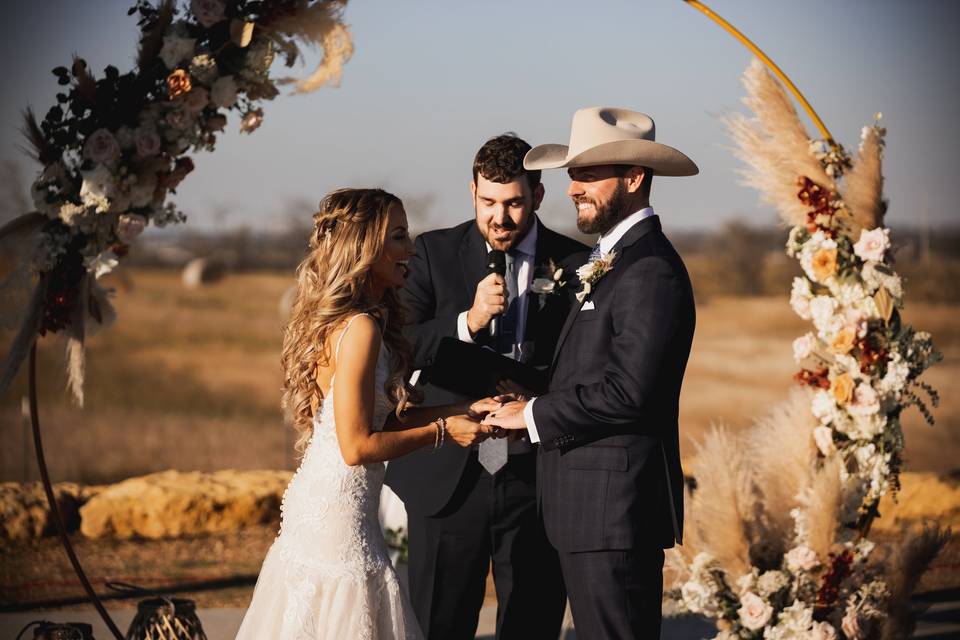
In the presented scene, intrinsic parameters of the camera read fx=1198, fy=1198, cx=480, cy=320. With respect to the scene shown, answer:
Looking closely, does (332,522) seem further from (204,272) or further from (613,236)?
(204,272)

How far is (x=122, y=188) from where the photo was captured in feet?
15.3

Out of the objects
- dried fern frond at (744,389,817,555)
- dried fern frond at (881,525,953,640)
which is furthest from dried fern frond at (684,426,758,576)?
dried fern frond at (881,525,953,640)

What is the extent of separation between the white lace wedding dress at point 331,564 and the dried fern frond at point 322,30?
1.59 meters

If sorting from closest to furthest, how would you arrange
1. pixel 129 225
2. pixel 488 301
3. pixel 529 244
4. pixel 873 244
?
1. pixel 488 301
2. pixel 529 244
3. pixel 129 225
4. pixel 873 244

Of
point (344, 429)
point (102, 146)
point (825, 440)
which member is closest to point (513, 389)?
point (344, 429)

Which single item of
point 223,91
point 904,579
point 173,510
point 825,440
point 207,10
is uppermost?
point 207,10

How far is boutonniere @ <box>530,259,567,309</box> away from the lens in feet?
13.8

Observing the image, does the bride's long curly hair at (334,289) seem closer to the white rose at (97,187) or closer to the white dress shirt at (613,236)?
the white dress shirt at (613,236)

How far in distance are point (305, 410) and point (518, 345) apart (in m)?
0.95

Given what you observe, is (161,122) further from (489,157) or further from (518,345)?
(518,345)

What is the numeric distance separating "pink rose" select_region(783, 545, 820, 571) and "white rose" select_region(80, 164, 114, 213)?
3.10 metres

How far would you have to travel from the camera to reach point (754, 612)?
195 inches

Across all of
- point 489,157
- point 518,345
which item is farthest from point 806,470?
point 489,157

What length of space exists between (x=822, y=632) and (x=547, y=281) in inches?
76.8
